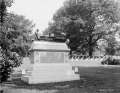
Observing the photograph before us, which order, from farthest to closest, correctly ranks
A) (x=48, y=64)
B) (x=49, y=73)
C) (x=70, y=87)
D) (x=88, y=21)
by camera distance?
1. (x=88, y=21)
2. (x=48, y=64)
3. (x=49, y=73)
4. (x=70, y=87)

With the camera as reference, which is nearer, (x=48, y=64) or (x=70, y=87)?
(x=70, y=87)

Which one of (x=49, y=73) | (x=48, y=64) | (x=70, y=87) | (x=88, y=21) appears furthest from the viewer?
(x=88, y=21)

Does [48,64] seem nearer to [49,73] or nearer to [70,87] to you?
[49,73]

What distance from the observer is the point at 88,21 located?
5250cm

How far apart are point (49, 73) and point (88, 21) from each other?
1570 inches

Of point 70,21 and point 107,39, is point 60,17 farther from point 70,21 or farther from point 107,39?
point 107,39

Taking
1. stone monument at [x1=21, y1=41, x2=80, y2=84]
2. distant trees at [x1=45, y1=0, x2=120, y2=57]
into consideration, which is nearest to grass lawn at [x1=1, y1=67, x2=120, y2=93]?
stone monument at [x1=21, y1=41, x2=80, y2=84]

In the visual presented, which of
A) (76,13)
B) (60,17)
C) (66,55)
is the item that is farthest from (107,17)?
(66,55)

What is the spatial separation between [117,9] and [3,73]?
46.2 m

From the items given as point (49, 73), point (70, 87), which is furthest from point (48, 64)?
point (70, 87)

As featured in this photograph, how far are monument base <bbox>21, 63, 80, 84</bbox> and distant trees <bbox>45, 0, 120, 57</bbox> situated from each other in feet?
120

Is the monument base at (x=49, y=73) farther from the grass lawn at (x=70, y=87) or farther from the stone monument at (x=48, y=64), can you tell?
the grass lawn at (x=70, y=87)

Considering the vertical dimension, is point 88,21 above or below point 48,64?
above

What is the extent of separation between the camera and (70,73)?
15070mm
